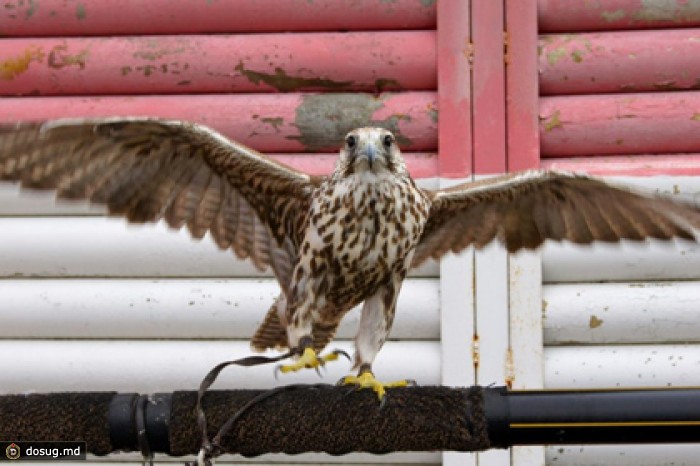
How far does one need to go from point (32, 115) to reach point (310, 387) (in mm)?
1934

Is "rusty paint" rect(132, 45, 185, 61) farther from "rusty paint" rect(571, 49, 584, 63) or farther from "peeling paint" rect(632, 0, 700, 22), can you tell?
"peeling paint" rect(632, 0, 700, 22)

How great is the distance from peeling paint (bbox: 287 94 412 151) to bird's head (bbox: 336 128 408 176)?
32.4 inches

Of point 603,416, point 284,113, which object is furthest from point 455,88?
point 603,416

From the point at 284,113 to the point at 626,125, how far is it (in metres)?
1.20

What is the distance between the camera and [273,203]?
8.90 ft

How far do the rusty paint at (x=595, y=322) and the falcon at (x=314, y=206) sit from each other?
581 mm

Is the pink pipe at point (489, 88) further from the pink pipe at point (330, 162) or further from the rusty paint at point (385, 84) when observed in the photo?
the rusty paint at point (385, 84)

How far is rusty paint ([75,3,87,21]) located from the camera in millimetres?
3426

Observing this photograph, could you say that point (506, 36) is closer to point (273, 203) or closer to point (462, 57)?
point (462, 57)

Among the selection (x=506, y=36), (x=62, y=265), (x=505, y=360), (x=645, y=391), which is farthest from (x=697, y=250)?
(x=62, y=265)

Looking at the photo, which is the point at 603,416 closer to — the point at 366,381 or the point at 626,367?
the point at 366,381

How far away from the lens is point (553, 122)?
328 centimetres

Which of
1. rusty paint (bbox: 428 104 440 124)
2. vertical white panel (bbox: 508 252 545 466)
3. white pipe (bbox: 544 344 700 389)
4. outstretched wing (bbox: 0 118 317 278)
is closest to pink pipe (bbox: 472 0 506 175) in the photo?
rusty paint (bbox: 428 104 440 124)

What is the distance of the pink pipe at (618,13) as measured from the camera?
3299mm
